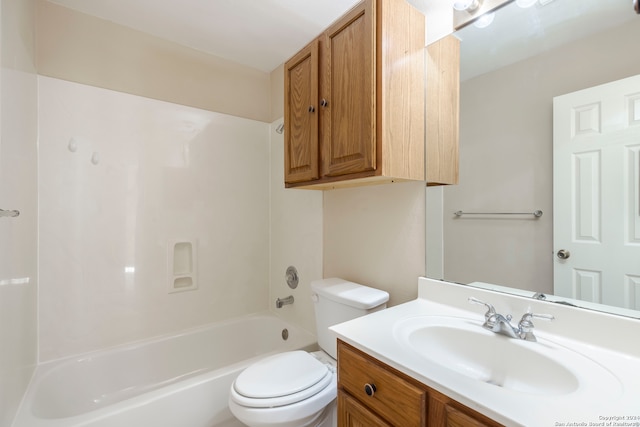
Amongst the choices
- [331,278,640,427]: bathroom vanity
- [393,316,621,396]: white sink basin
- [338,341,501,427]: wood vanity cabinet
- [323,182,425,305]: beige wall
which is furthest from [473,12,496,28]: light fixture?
[338,341,501,427]: wood vanity cabinet

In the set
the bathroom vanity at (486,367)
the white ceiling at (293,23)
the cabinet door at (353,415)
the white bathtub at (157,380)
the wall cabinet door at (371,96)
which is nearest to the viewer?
the bathroom vanity at (486,367)

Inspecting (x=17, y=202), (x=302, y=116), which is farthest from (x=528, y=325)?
(x=17, y=202)

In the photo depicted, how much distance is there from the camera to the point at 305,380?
1.19 meters

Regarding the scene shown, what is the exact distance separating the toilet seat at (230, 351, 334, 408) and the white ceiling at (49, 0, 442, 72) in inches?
75.2

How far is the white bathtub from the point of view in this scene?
1.19m

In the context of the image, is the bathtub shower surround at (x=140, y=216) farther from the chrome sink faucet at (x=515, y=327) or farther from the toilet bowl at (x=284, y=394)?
the chrome sink faucet at (x=515, y=327)

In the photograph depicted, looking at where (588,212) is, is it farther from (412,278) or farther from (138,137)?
(138,137)

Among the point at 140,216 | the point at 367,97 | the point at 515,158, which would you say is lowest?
the point at 140,216

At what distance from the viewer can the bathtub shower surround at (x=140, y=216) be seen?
1626 millimetres

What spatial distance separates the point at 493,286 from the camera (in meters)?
1.09

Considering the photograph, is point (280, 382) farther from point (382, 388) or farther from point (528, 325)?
point (528, 325)

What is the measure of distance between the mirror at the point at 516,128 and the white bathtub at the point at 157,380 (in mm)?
1174

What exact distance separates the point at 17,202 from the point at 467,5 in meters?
2.12

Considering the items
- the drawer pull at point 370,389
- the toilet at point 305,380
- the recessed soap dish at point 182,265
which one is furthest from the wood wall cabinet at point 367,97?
the recessed soap dish at point 182,265
